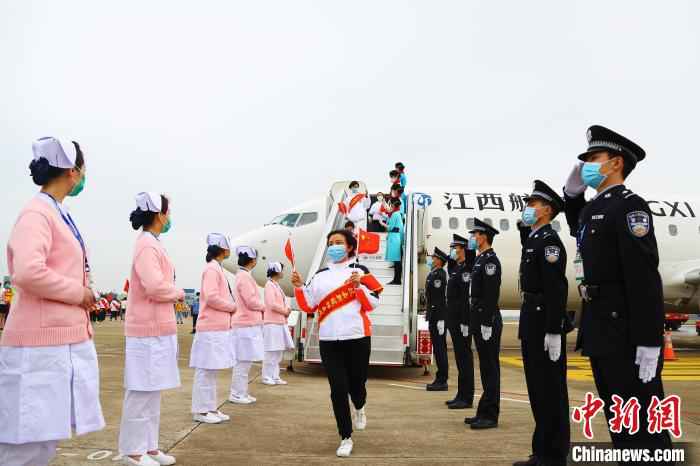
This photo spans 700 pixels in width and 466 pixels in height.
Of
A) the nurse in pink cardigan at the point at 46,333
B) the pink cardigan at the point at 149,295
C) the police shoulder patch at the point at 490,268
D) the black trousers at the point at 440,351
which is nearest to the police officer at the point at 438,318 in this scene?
the black trousers at the point at 440,351

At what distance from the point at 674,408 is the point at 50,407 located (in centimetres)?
327

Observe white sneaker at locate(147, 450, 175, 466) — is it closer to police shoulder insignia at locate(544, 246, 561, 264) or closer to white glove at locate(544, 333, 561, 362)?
white glove at locate(544, 333, 561, 362)

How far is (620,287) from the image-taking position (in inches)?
133

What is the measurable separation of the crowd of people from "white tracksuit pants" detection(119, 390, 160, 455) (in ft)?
0.04

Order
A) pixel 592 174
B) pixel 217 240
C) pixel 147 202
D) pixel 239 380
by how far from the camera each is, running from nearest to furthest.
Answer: pixel 592 174, pixel 147 202, pixel 217 240, pixel 239 380

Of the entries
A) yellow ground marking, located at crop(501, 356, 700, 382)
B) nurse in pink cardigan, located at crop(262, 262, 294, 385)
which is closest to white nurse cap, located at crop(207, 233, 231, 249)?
nurse in pink cardigan, located at crop(262, 262, 294, 385)

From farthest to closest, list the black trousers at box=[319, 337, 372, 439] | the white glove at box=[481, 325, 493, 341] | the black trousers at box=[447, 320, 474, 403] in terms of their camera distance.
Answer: the black trousers at box=[447, 320, 474, 403], the white glove at box=[481, 325, 493, 341], the black trousers at box=[319, 337, 372, 439]

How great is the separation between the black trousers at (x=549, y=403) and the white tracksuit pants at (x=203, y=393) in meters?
3.34

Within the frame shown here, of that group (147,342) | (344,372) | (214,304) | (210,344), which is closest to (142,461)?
(147,342)

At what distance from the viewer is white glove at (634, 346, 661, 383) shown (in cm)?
314

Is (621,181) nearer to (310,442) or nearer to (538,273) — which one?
(538,273)

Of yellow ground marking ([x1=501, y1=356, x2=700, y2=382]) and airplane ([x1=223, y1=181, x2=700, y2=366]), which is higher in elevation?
airplane ([x1=223, y1=181, x2=700, y2=366])

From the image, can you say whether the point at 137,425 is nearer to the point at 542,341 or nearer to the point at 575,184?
the point at 542,341

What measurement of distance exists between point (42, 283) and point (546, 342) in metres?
3.34
